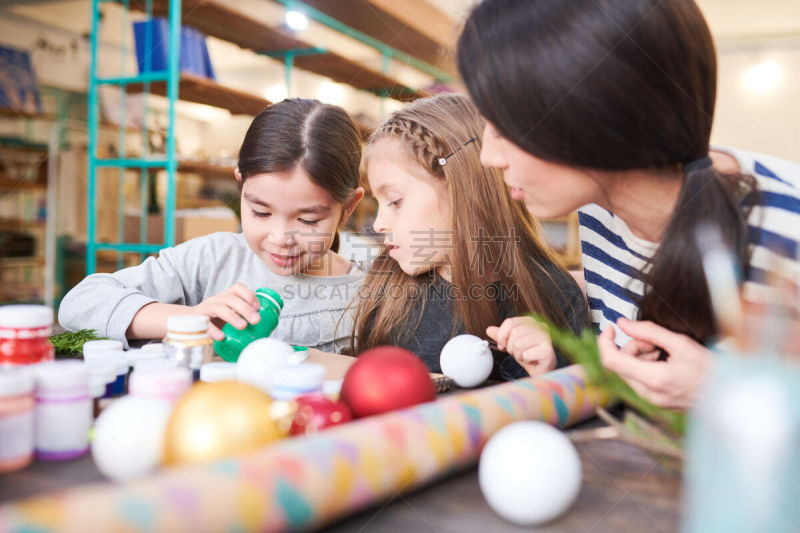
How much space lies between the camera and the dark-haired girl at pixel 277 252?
46.1 inches

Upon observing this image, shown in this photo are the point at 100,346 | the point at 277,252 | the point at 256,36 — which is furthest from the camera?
the point at 256,36

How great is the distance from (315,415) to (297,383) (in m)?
0.07

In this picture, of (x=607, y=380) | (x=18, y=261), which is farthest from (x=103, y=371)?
(x=18, y=261)

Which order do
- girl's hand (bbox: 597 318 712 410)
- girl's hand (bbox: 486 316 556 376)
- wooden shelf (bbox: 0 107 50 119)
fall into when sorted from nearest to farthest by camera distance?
girl's hand (bbox: 597 318 712 410) → girl's hand (bbox: 486 316 556 376) → wooden shelf (bbox: 0 107 50 119)

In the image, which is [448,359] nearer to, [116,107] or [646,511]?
[646,511]

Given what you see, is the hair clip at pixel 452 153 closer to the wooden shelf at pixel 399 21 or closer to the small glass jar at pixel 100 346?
the small glass jar at pixel 100 346

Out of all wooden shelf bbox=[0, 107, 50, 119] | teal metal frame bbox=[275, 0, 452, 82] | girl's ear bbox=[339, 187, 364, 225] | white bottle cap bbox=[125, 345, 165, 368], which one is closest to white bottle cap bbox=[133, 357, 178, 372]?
white bottle cap bbox=[125, 345, 165, 368]

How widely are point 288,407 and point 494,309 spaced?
765 mm

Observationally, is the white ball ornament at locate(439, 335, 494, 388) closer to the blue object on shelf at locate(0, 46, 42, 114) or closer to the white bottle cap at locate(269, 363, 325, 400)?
the white bottle cap at locate(269, 363, 325, 400)

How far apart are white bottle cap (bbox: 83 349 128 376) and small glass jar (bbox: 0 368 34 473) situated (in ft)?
0.54

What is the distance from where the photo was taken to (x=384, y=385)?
571 millimetres

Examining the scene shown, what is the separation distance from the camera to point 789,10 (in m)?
5.16

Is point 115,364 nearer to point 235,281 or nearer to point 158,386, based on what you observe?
point 158,386

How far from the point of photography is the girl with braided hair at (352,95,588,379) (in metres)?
1.19
